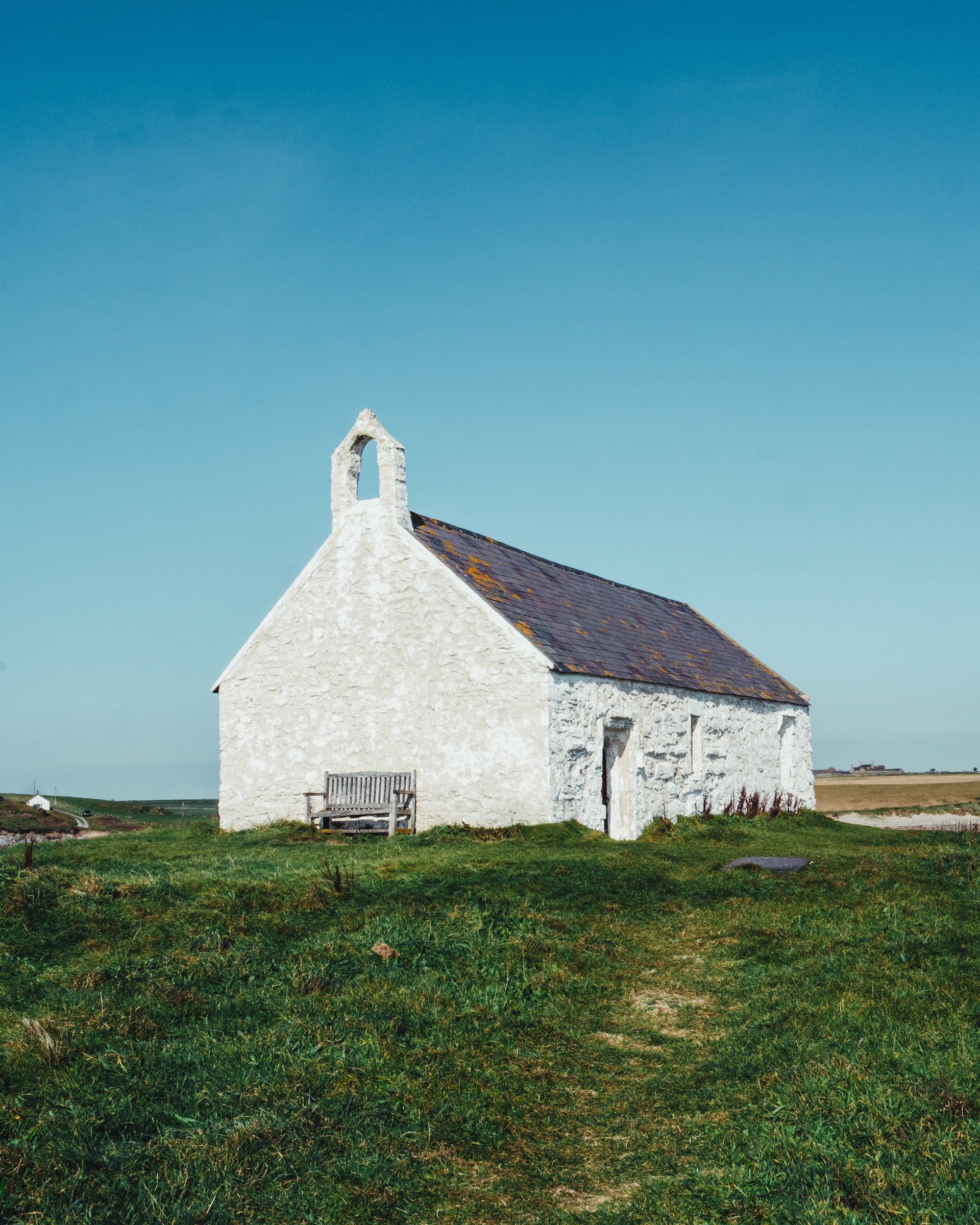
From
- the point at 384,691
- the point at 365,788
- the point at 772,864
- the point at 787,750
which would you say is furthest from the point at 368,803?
the point at 787,750

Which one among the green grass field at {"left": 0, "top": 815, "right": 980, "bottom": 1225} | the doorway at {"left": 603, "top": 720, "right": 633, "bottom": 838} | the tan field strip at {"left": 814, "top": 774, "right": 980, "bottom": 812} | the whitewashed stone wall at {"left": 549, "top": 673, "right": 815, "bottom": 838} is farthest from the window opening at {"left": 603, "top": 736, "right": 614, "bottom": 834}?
the tan field strip at {"left": 814, "top": 774, "right": 980, "bottom": 812}

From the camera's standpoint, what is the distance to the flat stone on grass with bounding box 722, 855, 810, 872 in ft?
43.7

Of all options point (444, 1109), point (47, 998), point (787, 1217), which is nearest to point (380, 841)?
point (47, 998)

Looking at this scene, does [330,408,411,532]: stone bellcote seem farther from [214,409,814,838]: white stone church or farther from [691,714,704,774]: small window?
[691,714,704,774]: small window

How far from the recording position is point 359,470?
21578 mm

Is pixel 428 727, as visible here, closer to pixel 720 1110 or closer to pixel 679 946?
pixel 679 946

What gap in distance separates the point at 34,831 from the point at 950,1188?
3240 centimetres

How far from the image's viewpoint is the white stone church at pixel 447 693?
60.1 feet

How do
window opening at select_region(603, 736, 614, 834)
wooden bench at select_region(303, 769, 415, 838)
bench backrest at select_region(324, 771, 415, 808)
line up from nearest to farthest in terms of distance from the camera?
1. wooden bench at select_region(303, 769, 415, 838)
2. bench backrest at select_region(324, 771, 415, 808)
3. window opening at select_region(603, 736, 614, 834)

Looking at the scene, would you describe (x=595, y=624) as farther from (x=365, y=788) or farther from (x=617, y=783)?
(x=365, y=788)

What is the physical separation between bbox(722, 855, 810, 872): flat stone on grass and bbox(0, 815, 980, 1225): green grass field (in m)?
1.28

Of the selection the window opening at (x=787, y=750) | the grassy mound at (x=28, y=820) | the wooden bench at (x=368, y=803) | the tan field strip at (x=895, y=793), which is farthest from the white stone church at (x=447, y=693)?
the tan field strip at (x=895, y=793)

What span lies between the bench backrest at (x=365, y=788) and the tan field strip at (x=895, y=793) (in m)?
22.6

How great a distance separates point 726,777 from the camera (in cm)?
2467
